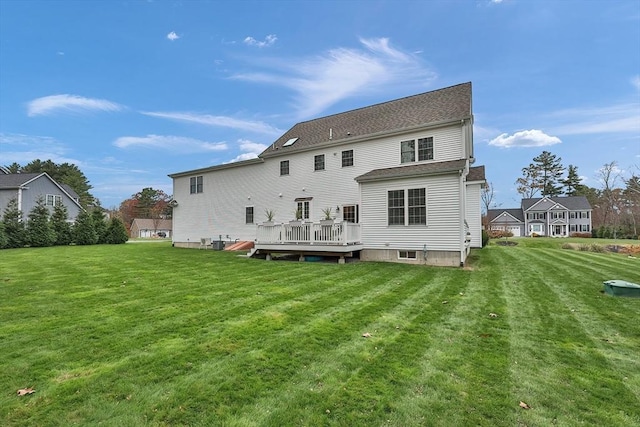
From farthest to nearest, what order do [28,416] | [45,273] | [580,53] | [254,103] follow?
[254,103], [580,53], [45,273], [28,416]

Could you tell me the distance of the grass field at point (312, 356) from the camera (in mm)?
2535

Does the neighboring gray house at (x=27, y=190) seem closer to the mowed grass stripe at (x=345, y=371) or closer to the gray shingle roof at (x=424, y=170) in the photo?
the gray shingle roof at (x=424, y=170)

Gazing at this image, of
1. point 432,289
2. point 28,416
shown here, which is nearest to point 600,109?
point 432,289

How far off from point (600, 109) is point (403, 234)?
18.9 metres

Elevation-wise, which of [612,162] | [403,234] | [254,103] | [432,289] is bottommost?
[432,289]

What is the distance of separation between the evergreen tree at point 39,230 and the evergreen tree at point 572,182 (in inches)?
2860

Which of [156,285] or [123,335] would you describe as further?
[156,285]

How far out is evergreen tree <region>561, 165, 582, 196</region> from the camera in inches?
2205

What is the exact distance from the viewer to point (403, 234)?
1186 cm

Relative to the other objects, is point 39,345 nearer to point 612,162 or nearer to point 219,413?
point 219,413

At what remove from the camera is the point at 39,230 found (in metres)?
21.7

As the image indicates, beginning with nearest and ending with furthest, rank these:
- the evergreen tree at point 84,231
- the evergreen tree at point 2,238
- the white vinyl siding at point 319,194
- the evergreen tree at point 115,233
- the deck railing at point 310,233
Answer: the white vinyl siding at point 319,194
the deck railing at point 310,233
the evergreen tree at point 2,238
the evergreen tree at point 84,231
the evergreen tree at point 115,233

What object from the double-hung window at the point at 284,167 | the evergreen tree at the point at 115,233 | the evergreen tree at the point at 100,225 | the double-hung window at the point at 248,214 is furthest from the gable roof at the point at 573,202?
the evergreen tree at the point at 100,225

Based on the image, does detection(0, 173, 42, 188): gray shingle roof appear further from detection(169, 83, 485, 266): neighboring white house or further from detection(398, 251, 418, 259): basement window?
detection(398, 251, 418, 259): basement window
